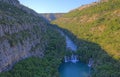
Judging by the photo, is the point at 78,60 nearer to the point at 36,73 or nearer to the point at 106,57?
the point at 106,57

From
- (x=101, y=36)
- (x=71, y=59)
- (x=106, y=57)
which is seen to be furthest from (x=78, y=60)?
(x=101, y=36)

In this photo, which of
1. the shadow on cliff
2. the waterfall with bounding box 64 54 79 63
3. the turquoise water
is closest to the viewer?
the shadow on cliff

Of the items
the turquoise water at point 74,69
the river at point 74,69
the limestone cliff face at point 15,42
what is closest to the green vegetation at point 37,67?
the limestone cliff face at point 15,42

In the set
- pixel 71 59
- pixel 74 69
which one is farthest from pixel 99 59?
pixel 71 59

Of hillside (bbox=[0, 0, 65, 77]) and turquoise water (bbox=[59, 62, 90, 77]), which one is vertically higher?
hillside (bbox=[0, 0, 65, 77])

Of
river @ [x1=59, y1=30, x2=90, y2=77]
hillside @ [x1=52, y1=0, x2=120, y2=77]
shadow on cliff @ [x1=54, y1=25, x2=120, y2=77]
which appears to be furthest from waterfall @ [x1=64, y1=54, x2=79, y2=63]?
hillside @ [x1=52, y1=0, x2=120, y2=77]

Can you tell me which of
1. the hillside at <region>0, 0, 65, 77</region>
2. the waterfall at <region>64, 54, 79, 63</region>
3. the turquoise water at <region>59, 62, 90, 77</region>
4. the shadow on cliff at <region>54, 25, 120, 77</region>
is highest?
the hillside at <region>0, 0, 65, 77</region>

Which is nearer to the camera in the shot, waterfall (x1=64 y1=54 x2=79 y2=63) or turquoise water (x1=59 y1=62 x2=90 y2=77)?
turquoise water (x1=59 y1=62 x2=90 y2=77)

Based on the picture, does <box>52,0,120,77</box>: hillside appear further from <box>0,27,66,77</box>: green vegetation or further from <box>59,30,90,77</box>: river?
<box>0,27,66,77</box>: green vegetation
